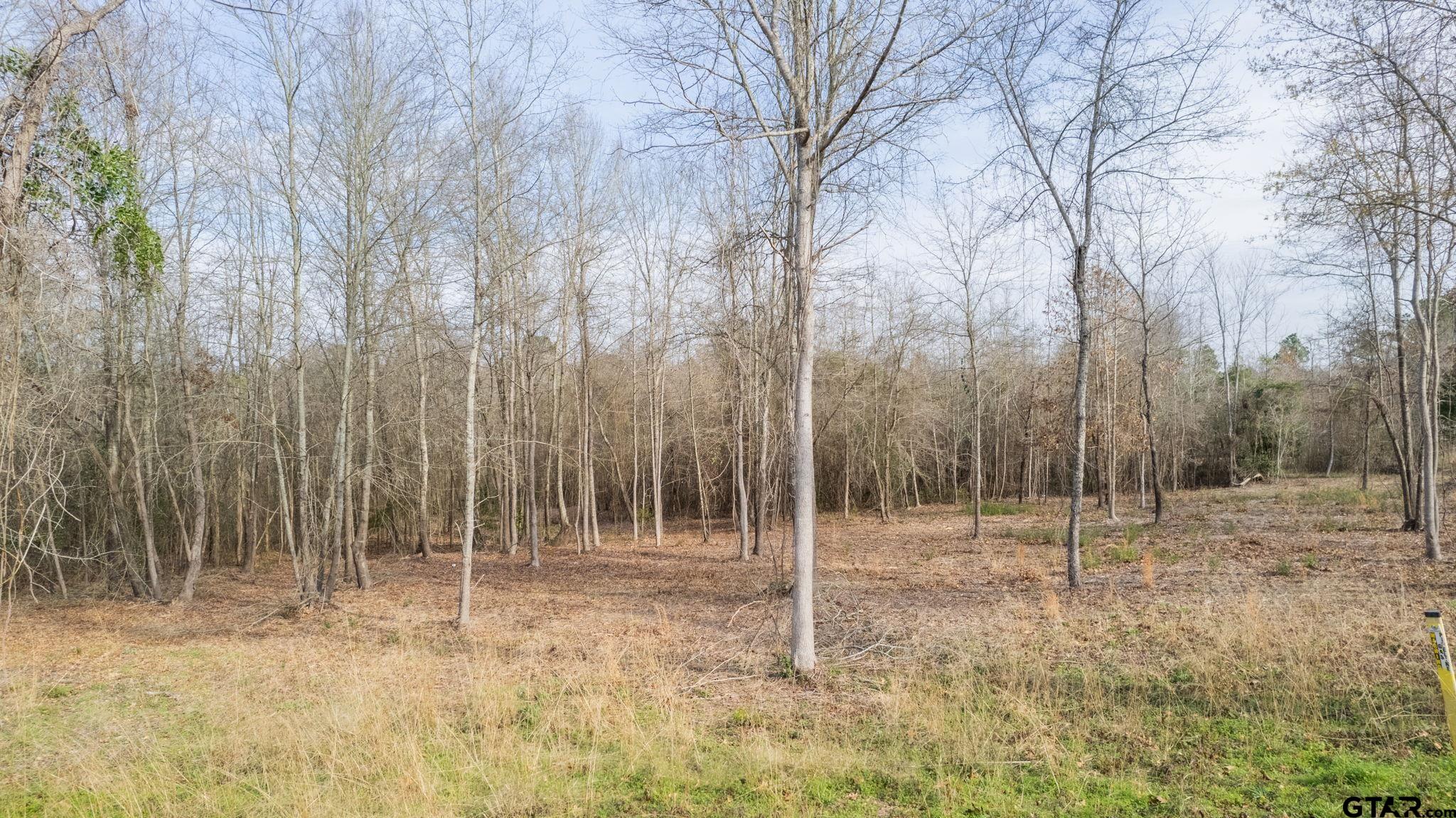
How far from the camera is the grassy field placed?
424 cm

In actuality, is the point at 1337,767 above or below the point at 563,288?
below

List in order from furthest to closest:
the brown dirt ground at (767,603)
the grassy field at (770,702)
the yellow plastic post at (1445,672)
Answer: the brown dirt ground at (767,603), the grassy field at (770,702), the yellow plastic post at (1445,672)

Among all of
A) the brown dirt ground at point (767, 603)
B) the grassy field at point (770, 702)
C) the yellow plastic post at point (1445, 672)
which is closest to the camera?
the yellow plastic post at point (1445, 672)

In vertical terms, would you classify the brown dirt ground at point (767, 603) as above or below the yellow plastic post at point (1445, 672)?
below

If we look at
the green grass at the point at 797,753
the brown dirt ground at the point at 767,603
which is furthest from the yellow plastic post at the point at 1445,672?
the brown dirt ground at the point at 767,603

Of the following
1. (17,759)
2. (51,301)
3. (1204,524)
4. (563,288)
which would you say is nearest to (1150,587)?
(1204,524)

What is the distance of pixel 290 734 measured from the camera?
5.17 meters

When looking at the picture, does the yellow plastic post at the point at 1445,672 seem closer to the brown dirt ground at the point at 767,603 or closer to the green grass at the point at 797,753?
the green grass at the point at 797,753

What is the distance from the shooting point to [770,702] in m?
6.08

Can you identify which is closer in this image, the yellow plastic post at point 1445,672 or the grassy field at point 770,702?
the yellow plastic post at point 1445,672

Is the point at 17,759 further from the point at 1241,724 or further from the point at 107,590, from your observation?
the point at 107,590

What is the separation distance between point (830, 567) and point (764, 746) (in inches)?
361

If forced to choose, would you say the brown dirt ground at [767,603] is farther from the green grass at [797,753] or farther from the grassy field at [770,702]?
the green grass at [797,753]

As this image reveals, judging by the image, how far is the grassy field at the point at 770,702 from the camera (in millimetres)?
4238
